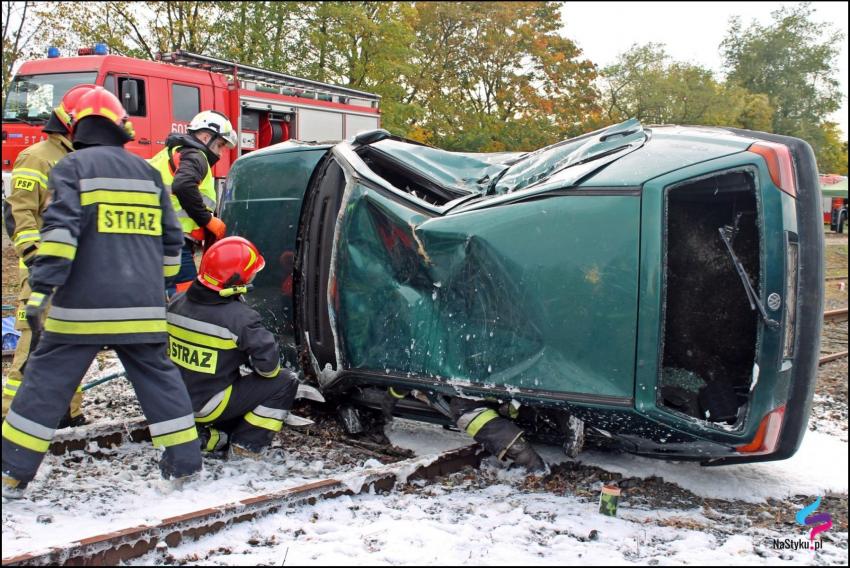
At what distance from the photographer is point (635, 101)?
1070 inches

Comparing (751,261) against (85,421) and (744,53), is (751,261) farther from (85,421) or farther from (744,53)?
(744,53)

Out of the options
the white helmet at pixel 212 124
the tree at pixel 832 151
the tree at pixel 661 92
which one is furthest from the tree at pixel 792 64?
the white helmet at pixel 212 124

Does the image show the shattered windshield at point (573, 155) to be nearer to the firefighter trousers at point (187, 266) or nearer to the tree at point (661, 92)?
the firefighter trousers at point (187, 266)

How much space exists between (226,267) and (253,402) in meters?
0.67

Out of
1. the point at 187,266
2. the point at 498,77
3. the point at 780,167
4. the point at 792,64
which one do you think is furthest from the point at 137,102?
the point at 792,64

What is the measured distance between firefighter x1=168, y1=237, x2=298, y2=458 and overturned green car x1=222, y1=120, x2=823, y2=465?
1.16 ft

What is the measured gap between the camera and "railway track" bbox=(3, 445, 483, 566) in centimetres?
248

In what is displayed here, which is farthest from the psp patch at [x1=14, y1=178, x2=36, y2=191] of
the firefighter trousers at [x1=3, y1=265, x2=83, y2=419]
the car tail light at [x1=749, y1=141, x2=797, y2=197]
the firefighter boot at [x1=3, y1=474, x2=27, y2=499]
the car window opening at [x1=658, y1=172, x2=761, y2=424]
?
the car tail light at [x1=749, y1=141, x2=797, y2=197]

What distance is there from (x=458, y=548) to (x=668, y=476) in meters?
1.46

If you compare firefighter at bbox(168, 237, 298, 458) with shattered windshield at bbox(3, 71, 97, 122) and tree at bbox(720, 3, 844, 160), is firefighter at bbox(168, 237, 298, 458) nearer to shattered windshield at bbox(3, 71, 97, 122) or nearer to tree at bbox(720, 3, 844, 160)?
shattered windshield at bbox(3, 71, 97, 122)

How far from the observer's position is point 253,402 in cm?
375

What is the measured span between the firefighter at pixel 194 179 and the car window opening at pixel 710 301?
2.58 meters

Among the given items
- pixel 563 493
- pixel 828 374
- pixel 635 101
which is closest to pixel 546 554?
pixel 563 493

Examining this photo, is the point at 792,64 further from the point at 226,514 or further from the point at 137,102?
the point at 226,514
